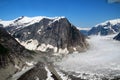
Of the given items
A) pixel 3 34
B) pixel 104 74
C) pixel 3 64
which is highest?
pixel 3 34

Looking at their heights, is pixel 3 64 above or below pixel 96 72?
above

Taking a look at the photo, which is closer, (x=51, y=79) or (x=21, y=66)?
(x=51, y=79)

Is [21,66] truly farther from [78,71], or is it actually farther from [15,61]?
[78,71]

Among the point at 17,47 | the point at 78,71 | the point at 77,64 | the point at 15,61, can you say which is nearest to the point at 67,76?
the point at 78,71

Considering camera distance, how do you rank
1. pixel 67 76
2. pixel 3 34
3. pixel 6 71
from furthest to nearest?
1. pixel 3 34
2. pixel 67 76
3. pixel 6 71

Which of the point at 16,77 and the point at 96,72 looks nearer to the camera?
the point at 16,77

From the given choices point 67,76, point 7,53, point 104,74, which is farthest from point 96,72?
point 7,53

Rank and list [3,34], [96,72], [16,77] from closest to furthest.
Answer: [16,77]
[96,72]
[3,34]

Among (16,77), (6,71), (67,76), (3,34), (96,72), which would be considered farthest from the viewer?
(3,34)

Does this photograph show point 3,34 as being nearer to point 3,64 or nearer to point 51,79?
point 3,64
